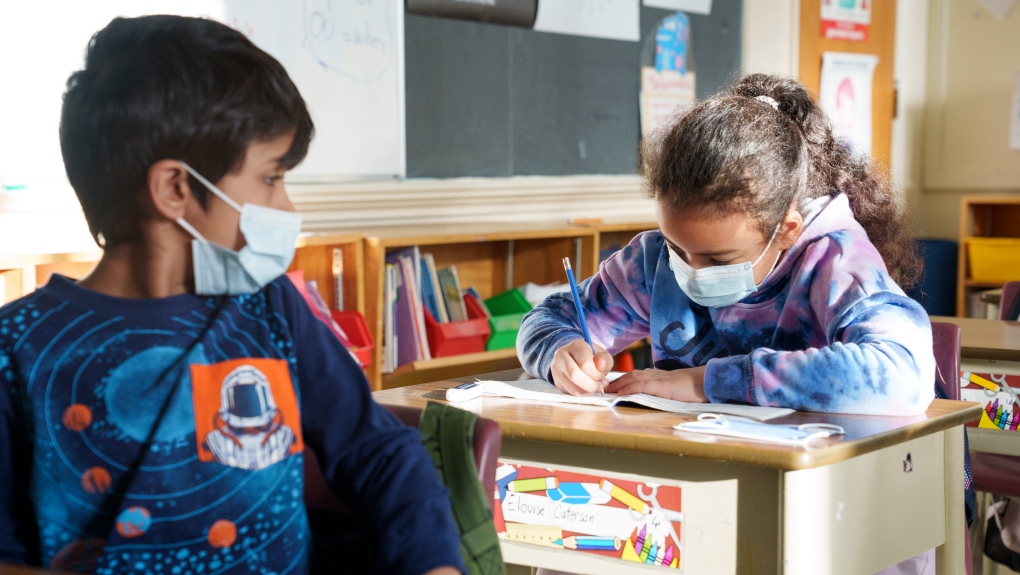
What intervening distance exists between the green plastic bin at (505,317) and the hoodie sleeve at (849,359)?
1.77 meters

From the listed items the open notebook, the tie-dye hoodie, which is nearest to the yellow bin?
the tie-dye hoodie

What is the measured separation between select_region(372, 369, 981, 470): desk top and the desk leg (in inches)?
1.6

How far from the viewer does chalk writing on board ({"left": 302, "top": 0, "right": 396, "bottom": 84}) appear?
315cm

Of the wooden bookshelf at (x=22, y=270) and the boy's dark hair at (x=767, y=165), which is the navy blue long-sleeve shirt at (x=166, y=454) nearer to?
the boy's dark hair at (x=767, y=165)

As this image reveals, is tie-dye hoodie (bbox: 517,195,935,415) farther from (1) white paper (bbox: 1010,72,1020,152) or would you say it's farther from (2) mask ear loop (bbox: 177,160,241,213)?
(1) white paper (bbox: 1010,72,1020,152)

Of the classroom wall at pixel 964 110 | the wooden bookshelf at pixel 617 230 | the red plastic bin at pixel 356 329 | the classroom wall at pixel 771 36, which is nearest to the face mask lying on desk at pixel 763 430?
the red plastic bin at pixel 356 329

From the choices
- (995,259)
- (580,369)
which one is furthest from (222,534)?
(995,259)

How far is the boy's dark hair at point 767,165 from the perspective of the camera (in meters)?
1.53

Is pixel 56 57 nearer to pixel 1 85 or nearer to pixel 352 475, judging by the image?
pixel 1 85

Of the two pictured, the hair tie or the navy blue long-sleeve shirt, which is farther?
the hair tie

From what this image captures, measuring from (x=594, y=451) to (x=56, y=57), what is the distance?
6.20 feet

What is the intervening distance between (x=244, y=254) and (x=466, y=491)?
0.32 metres

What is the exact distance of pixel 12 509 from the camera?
38.1 inches

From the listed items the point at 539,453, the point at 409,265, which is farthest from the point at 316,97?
the point at 539,453
